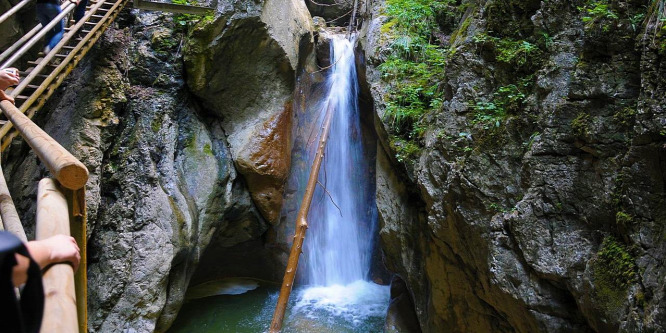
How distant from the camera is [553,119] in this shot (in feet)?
13.8

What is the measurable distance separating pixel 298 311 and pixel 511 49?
23.0 ft

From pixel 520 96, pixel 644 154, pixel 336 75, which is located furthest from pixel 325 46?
pixel 644 154

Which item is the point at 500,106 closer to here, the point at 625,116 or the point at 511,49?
the point at 511,49

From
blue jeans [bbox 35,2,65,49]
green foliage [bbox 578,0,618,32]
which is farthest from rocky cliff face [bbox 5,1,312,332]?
green foliage [bbox 578,0,618,32]

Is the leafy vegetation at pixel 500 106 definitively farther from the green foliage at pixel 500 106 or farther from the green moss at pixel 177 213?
the green moss at pixel 177 213

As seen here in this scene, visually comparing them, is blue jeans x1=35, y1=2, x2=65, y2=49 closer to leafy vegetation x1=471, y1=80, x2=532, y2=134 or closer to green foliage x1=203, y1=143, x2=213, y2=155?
green foliage x1=203, y1=143, x2=213, y2=155

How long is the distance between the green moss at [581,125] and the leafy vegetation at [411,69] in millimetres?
2767

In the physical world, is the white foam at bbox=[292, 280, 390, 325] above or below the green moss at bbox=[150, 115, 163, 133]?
below

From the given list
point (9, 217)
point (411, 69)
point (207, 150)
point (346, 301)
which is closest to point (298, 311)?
point (346, 301)

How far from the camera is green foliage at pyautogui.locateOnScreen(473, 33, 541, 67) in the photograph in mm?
4891

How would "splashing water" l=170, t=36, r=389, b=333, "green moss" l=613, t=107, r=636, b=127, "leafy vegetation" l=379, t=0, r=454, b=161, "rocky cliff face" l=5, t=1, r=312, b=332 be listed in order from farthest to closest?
"splashing water" l=170, t=36, r=389, b=333, "leafy vegetation" l=379, t=0, r=454, b=161, "rocky cliff face" l=5, t=1, r=312, b=332, "green moss" l=613, t=107, r=636, b=127

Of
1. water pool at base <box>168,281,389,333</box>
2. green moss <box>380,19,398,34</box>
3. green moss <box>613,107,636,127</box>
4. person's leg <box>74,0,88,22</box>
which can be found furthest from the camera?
green moss <box>380,19,398,34</box>

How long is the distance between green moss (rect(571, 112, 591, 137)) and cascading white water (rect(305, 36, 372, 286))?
7.58 metres

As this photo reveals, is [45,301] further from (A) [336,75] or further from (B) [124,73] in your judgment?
(A) [336,75]
